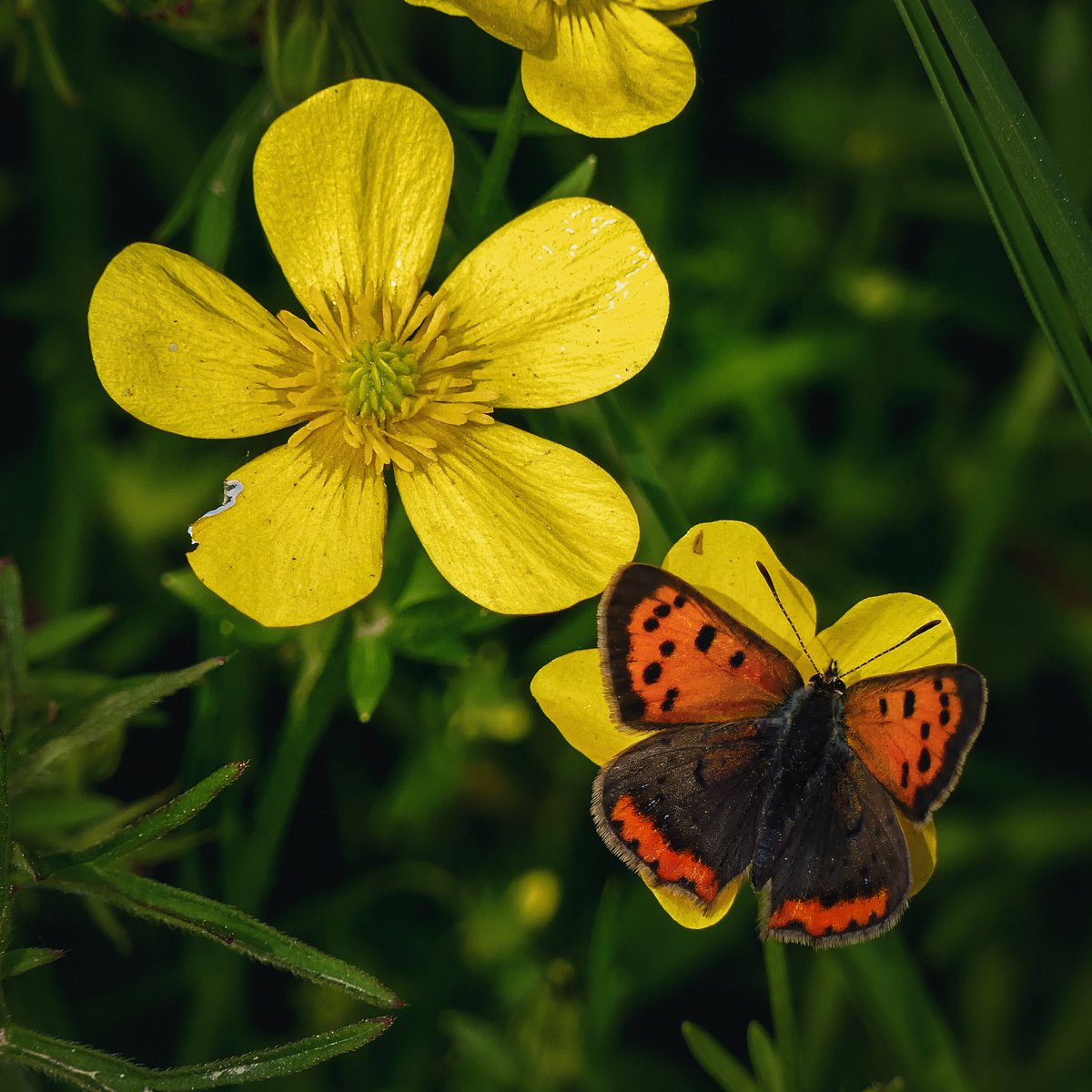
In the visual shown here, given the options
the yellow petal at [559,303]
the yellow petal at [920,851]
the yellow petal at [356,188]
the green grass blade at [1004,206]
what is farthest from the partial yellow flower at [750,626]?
the yellow petal at [356,188]

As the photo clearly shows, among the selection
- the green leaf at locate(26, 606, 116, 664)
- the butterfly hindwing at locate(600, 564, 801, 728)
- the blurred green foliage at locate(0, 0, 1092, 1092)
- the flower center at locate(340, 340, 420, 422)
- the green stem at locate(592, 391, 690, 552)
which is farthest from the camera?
the blurred green foliage at locate(0, 0, 1092, 1092)

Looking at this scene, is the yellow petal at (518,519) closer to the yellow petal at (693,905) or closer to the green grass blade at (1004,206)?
the yellow petal at (693,905)

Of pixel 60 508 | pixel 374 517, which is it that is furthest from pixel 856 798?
pixel 60 508

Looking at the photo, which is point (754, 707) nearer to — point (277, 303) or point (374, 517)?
point (374, 517)

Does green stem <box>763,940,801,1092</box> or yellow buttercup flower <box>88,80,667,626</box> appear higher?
yellow buttercup flower <box>88,80,667,626</box>

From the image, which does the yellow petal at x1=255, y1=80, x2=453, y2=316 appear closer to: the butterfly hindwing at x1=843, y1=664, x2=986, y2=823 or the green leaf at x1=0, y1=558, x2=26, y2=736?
the green leaf at x1=0, y1=558, x2=26, y2=736

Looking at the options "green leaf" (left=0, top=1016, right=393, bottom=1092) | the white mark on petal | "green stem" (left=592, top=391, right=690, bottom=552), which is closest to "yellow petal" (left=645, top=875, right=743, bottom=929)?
"green leaf" (left=0, top=1016, right=393, bottom=1092)

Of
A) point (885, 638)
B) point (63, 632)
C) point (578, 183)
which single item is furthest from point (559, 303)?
point (63, 632)
